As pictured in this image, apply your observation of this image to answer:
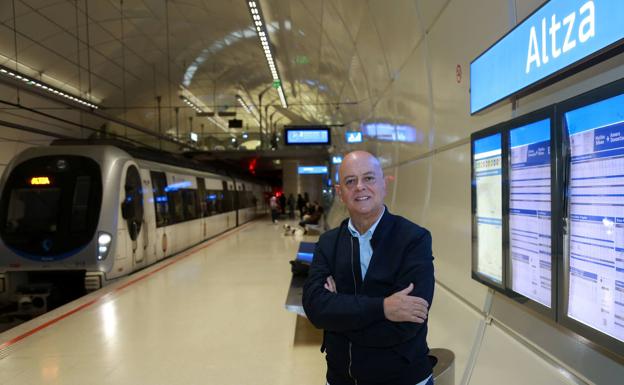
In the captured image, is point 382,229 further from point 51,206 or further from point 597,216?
point 51,206

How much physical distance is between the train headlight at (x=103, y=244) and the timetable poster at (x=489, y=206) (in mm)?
5927

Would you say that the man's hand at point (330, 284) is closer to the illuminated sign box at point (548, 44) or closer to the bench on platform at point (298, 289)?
the illuminated sign box at point (548, 44)

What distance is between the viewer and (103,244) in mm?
6793

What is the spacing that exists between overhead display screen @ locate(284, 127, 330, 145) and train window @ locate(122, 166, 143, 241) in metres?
8.45

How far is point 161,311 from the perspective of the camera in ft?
18.0

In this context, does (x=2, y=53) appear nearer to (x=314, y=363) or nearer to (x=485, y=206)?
(x=314, y=363)

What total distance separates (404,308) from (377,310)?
0.30 ft

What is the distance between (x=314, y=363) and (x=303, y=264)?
1.59 metres

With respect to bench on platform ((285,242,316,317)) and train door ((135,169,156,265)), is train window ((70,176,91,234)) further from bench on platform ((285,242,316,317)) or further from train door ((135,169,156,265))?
bench on platform ((285,242,316,317))

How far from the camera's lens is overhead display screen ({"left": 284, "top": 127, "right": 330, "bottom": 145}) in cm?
1602

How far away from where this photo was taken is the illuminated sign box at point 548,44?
1525 millimetres

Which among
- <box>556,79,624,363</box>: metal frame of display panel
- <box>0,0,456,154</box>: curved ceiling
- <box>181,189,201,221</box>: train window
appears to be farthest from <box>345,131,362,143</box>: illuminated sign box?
<box>556,79,624,363</box>: metal frame of display panel

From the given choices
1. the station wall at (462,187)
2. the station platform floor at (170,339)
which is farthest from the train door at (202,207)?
the station wall at (462,187)

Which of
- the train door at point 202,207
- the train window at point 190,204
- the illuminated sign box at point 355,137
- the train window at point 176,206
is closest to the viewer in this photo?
the train window at point 176,206
